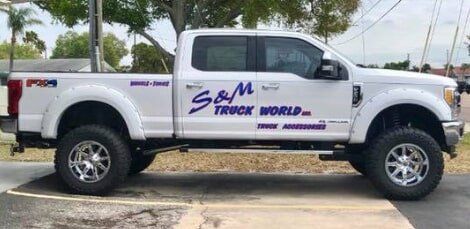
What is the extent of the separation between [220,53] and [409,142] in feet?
8.47

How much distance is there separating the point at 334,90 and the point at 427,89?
115cm

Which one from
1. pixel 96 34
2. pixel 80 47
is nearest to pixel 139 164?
pixel 96 34

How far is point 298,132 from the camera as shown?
8242 mm

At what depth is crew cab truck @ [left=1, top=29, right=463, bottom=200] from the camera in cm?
816

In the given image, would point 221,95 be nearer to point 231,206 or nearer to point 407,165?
point 231,206

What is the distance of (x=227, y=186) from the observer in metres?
9.29

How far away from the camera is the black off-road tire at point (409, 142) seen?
8.15m

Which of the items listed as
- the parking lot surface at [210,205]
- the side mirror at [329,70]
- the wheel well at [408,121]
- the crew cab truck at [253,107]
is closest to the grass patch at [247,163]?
the parking lot surface at [210,205]

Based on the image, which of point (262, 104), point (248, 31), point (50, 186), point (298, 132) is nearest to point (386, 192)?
point (298, 132)

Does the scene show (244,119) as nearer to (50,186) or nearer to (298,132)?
(298,132)

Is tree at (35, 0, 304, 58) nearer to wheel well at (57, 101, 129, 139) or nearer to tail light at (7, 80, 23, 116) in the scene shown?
wheel well at (57, 101, 129, 139)

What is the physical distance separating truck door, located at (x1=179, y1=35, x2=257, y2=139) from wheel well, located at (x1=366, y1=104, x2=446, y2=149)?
1603mm

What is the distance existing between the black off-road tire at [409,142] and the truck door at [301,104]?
46cm

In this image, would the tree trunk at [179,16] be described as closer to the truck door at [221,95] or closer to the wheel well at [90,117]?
the wheel well at [90,117]
